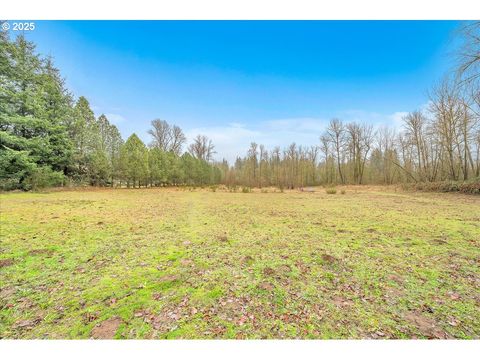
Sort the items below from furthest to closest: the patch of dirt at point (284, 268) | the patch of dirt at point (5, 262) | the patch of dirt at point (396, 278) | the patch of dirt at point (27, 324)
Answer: the patch of dirt at point (5, 262), the patch of dirt at point (284, 268), the patch of dirt at point (396, 278), the patch of dirt at point (27, 324)

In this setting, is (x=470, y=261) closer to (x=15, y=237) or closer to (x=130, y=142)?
(x=15, y=237)

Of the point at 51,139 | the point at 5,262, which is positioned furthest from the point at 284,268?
the point at 51,139

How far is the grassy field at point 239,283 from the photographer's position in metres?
1.96

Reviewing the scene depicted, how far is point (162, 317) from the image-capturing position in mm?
2072

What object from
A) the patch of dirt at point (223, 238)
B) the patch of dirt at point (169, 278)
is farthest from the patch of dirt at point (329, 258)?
the patch of dirt at point (169, 278)

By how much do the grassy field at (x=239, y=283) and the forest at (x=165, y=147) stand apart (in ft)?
21.9

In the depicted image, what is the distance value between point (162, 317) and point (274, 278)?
155cm

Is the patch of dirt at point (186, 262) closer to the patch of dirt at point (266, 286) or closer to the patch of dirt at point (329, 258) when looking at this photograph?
the patch of dirt at point (266, 286)

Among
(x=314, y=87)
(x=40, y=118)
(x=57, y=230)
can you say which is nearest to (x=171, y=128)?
(x=40, y=118)

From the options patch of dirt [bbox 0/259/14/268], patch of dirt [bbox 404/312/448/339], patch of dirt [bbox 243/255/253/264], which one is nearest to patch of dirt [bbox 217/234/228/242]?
patch of dirt [bbox 243/255/253/264]

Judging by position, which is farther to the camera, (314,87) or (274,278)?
(314,87)

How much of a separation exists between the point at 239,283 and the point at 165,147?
41.9 meters

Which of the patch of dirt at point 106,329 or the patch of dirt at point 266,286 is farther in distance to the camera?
the patch of dirt at point 266,286
